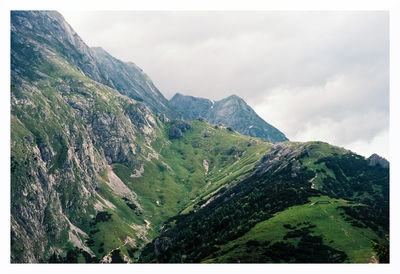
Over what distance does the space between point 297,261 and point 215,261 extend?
42.3 metres

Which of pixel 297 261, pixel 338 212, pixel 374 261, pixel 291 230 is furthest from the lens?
pixel 338 212

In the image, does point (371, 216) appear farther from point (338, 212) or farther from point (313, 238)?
point (313, 238)

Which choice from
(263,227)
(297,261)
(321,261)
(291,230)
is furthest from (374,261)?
(263,227)

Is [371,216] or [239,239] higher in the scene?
[371,216]

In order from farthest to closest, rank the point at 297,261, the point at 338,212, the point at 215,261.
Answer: the point at 338,212 → the point at 215,261 → the point at 297,261

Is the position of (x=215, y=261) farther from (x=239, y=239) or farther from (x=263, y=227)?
(x=263, y=227)

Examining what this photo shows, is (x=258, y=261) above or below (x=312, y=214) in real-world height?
below

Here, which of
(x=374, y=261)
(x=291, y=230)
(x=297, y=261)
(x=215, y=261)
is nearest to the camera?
(x=374, y=261)

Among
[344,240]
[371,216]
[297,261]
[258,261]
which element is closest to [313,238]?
[344,240]

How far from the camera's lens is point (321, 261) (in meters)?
148

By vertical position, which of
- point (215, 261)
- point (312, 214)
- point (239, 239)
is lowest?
point (215, 261)

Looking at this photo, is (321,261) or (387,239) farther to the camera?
(387,239)

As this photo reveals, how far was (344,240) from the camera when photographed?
164375 millimetres

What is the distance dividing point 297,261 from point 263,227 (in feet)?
162
